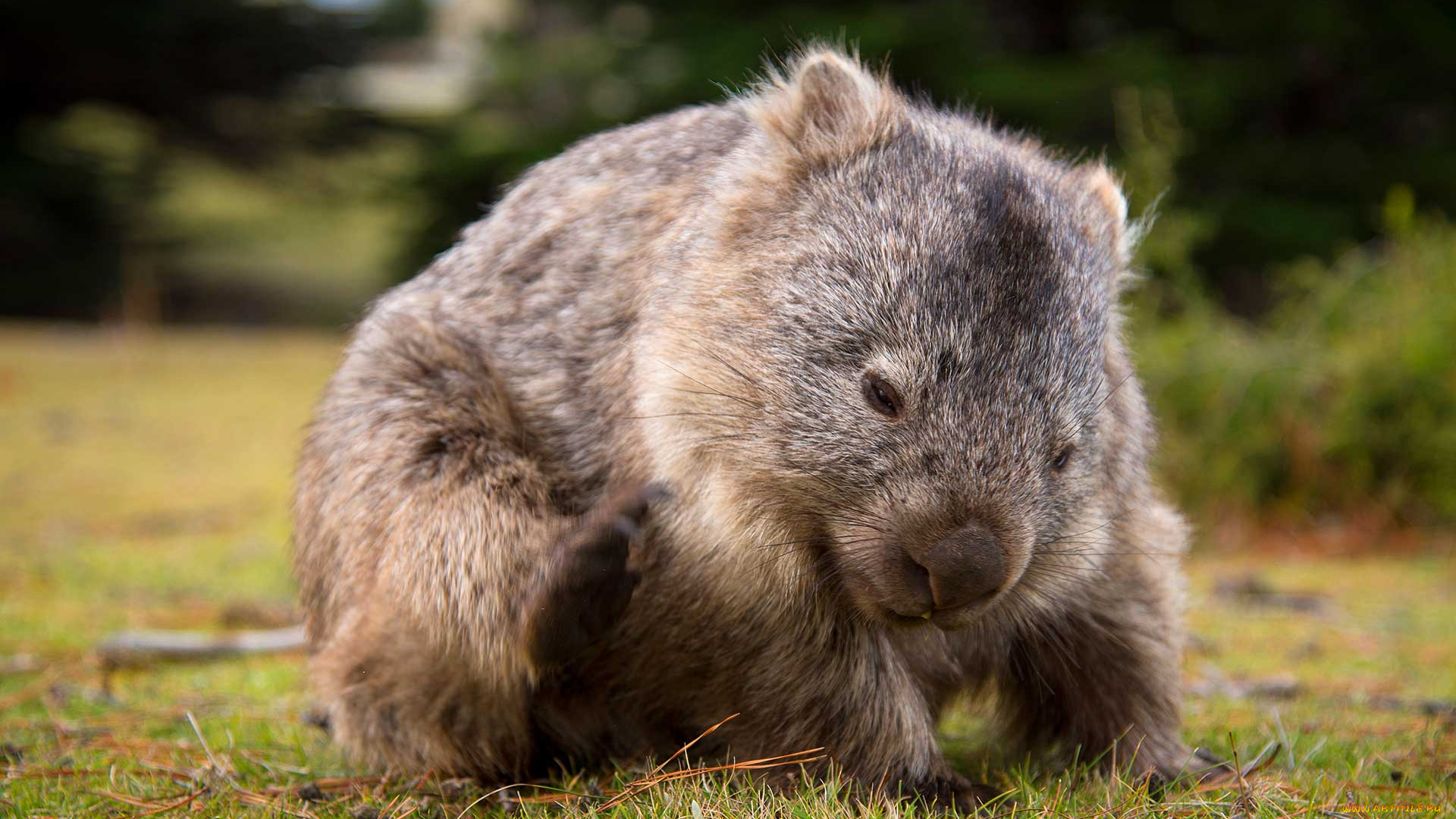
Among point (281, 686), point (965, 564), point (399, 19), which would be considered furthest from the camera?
point (399, 19)

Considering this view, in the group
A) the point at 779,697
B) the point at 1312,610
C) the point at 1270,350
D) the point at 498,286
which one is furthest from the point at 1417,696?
the point at 1270,350

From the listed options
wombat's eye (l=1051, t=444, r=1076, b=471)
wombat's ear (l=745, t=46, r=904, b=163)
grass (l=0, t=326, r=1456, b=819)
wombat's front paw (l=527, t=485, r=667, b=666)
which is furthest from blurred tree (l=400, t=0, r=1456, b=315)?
wombat's front paw (l=527, t=485, r=667, b=666)

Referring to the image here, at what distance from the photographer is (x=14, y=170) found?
20.0 metres

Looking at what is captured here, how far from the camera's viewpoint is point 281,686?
4.27 meters

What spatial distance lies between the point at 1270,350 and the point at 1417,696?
4.20 metres

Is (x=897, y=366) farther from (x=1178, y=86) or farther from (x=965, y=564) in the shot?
(x=1178, y=86)

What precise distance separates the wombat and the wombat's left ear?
0.05ft

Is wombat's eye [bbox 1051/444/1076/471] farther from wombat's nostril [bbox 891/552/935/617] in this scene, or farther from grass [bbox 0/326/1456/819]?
grass [bbox 0/326/1456/819]

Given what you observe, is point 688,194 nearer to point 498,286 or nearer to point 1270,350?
point 498,286

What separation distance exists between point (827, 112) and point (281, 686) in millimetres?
2647

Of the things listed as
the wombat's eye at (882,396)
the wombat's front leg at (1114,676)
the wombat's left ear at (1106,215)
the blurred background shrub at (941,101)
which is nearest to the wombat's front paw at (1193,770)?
the wombat's front leg at (1114,676)

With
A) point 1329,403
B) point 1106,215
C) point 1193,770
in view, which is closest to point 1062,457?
point 1106,215

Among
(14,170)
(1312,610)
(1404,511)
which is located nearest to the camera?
(1312,610)

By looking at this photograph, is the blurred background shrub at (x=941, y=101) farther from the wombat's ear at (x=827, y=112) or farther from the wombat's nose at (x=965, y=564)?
the wombat's nose at (x=965, y=564)
